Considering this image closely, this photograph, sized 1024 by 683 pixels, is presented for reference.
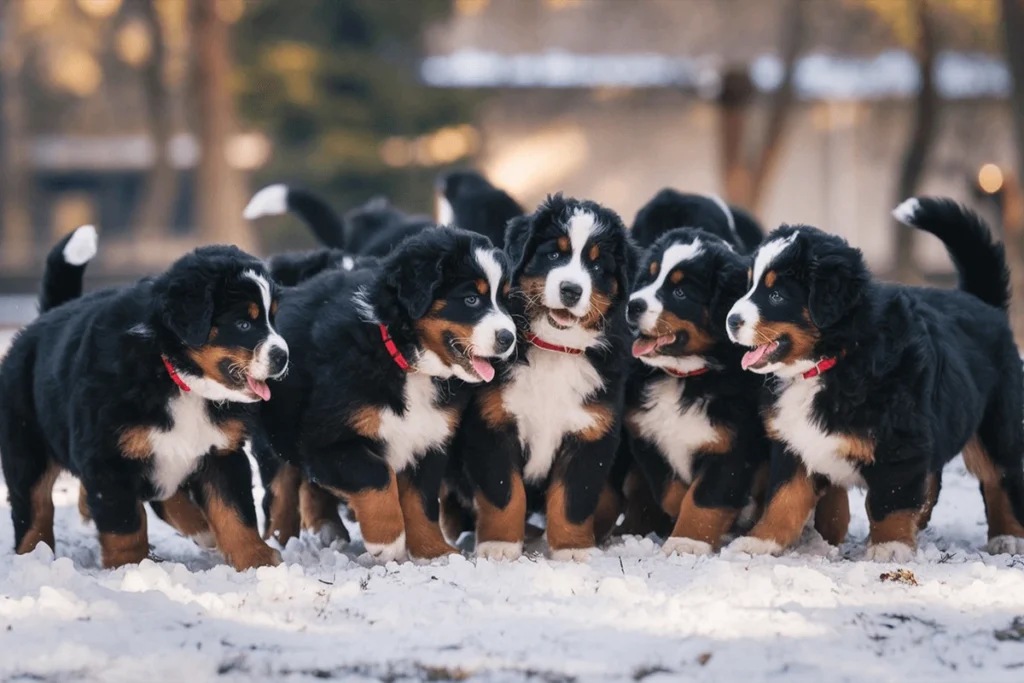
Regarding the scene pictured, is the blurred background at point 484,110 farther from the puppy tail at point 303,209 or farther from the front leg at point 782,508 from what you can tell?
the front leg at point 782,508

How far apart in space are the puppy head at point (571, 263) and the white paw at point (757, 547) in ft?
3.02

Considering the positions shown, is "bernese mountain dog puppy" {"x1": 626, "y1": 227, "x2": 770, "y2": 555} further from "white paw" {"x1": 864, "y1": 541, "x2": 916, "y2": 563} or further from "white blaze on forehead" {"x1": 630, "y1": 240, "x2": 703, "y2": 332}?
"white paw" {"x1": 864, "y1": 541, "x2": 916, "y2": 563}

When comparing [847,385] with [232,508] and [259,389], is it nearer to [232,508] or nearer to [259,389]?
[259,389]

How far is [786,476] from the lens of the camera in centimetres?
520

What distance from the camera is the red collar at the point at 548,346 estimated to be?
5211 millimetres

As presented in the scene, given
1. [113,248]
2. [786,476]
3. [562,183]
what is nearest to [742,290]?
[786,476]

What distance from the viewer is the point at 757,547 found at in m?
5.19

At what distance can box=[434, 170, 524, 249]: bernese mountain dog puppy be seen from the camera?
6.61 m

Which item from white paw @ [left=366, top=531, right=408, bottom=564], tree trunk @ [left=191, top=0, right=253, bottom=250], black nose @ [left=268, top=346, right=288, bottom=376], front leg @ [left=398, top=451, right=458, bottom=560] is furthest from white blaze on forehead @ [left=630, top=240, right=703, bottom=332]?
tree trunk @ [left=191, top=0, right=253, bottom=250]

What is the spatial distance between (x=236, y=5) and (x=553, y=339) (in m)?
17.9

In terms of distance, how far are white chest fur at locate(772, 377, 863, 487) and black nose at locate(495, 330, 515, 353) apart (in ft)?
3.39

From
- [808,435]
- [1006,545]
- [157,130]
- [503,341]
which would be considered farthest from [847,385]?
[157,130]

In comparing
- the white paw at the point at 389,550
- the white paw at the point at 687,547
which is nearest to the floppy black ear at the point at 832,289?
the white paw at the point at 687,547

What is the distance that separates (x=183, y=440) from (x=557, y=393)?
1338 mm
